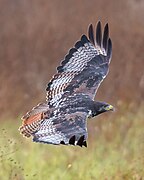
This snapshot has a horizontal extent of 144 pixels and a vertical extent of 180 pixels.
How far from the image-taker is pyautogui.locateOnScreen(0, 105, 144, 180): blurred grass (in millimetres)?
7465

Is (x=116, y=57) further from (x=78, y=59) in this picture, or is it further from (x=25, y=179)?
(x=25, y=179)

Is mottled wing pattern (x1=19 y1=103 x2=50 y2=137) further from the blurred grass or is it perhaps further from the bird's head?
the bird's head

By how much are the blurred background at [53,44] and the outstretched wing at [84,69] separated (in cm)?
215

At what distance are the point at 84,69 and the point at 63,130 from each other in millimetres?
1632

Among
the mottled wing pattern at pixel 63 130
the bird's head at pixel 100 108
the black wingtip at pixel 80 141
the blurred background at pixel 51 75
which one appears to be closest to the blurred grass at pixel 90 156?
the blurred background at pixel 51 75

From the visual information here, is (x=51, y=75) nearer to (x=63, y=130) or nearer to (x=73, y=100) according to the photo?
(x=73, y=100)

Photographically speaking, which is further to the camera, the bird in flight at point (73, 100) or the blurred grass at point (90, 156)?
the blurred grass at point (90, 156)

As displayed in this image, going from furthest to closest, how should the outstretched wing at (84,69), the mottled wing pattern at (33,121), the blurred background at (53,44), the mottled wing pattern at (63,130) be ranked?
1. the blurred background at (53,44)
2. the outstretched wing at (84,69)
3. the mottled wing pattern at (33,121)
4. the mottled wing pattern at (63,130)

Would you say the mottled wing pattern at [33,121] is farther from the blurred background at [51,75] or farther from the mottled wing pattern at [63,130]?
the blurred background at [51,75]

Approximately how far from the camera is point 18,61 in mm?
12414

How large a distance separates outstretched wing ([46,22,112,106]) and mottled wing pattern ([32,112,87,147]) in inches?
20.8

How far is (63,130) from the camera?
6527 mm

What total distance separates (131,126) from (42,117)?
1.87m

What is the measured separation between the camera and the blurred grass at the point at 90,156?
7.46 m
